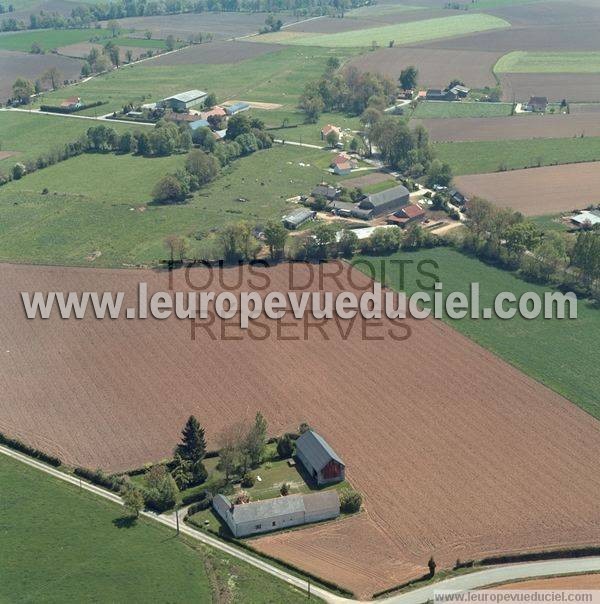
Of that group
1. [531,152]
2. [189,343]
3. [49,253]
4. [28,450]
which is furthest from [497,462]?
[531,152]

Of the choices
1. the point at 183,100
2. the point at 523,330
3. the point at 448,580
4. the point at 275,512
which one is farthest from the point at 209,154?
the point at 448,580

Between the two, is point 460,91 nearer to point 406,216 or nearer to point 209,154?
point 209,154

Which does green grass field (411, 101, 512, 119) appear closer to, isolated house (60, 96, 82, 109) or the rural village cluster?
the rural village cluster

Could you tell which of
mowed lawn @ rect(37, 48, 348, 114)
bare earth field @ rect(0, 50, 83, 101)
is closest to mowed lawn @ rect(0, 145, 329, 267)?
mowed lawn @ rect(37, 48, 348, 114)

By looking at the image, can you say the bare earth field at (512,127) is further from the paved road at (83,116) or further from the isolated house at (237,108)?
the paved road at (83,116)

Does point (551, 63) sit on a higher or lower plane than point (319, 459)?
higher

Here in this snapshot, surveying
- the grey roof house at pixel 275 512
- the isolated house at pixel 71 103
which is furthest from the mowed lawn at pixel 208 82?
the grey roof house at pixel 275 512
